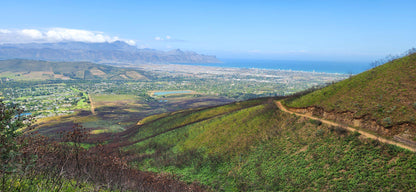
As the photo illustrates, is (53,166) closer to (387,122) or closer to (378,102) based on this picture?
(387,122)

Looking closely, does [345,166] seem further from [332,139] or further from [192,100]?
[192,100]

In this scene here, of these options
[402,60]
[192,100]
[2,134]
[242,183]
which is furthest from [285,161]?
[192,100]

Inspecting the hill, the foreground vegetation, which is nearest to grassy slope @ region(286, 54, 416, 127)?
the hill

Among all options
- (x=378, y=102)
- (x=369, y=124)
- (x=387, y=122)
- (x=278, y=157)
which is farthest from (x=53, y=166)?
(x=378, y=102)

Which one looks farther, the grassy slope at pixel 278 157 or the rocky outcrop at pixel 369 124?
the rocky outcrop at pixel 369 124

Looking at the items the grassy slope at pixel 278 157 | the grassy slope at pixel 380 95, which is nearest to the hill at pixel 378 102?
the grassy slope at pixel 380 95

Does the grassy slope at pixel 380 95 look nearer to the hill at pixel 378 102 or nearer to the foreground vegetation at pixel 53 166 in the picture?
the hill at pixel 378 102

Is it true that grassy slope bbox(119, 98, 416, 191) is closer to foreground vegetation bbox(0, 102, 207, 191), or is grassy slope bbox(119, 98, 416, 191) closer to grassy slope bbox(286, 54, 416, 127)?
grassy slope bbox(286, 54, 416, 127)
